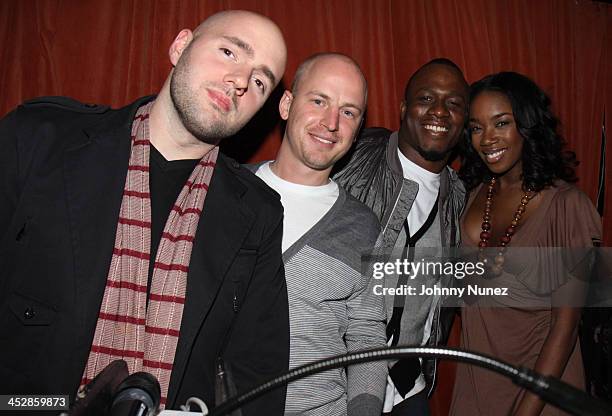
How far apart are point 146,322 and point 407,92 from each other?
1648mm

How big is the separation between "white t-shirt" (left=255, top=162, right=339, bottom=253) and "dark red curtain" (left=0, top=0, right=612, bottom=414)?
0.63 metres

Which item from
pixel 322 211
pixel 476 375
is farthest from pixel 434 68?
pixel 476 375

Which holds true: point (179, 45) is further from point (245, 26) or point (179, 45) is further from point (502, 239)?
point (502, 239)

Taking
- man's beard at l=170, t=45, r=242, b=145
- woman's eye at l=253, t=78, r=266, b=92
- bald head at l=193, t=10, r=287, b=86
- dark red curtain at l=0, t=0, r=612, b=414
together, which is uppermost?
dark red curtain at l=0, t=0, r=612, b=414

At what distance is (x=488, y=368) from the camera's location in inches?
23.2

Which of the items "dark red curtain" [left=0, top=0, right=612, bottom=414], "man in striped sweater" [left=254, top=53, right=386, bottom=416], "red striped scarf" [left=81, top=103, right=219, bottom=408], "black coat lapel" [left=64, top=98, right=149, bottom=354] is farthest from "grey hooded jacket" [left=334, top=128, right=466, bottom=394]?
"black coat lapel" [left=64, top=98, right=149, bottom=354]

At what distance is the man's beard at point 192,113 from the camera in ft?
4.66

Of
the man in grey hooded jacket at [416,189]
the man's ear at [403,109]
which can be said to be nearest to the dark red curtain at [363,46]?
the man's ear at [403,109]

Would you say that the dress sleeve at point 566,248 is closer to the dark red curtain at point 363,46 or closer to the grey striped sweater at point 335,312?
the grey striped sweater at point 335,312

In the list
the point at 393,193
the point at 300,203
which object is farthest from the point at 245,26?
the point at 393,193

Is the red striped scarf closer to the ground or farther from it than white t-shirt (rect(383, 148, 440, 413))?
closer to the ground

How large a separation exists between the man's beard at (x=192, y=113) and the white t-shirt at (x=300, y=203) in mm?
418

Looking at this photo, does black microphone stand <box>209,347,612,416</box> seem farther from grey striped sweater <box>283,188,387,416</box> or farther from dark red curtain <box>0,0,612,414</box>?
dark red curtain <box>0,0,612,414</box>

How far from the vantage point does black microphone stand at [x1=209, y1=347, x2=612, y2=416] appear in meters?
0.54
